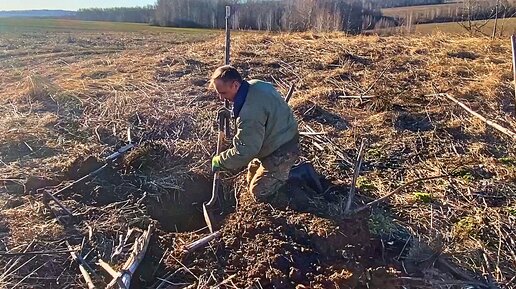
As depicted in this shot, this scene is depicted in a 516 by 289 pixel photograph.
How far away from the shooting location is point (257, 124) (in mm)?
3490

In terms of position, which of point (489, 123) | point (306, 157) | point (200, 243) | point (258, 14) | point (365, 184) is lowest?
point (200, 243)

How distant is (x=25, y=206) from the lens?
408 cm

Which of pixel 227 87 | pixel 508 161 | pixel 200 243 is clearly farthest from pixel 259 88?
pixel 508 161

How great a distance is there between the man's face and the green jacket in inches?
4.7

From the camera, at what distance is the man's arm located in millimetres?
3486

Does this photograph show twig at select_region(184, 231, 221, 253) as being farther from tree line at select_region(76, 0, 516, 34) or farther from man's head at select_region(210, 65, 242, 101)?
tree line at select_region(76, 0, 516, 34)

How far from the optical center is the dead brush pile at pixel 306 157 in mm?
3191

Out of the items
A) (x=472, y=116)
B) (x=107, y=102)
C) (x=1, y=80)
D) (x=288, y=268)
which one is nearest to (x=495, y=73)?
(x=472, y=116)

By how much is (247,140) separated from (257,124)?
6.1 inches

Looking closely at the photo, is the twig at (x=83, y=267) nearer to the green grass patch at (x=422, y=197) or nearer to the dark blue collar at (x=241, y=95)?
the dark blue collar at (x=241, y=95)

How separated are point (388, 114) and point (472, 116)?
1.05 meters

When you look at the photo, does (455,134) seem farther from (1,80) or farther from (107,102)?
(1,80)

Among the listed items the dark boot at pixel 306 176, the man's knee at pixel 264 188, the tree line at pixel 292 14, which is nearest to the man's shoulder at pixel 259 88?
the man's knee at pixel 264 188

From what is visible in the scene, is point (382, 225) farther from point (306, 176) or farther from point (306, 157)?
point (306, 157)
